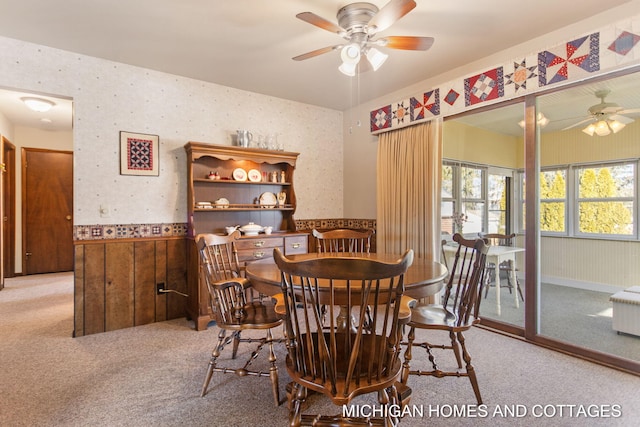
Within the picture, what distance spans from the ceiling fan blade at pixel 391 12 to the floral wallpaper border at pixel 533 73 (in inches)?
59.0

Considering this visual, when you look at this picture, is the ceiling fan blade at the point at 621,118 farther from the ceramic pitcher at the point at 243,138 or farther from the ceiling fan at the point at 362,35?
the ceramic pitcher at the point at 243,138

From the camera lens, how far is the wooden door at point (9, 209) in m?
5.47

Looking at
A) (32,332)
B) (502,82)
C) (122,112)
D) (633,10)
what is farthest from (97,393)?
(633,10)

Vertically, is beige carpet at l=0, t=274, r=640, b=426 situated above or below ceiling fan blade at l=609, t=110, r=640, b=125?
below

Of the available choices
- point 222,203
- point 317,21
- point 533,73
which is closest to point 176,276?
point 222,203

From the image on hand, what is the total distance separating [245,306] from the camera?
2.39m

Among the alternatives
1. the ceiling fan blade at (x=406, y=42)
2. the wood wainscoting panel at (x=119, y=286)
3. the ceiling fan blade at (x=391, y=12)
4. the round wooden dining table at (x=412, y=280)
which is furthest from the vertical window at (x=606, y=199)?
the wood wainscoting panel at (x=119, y=286)

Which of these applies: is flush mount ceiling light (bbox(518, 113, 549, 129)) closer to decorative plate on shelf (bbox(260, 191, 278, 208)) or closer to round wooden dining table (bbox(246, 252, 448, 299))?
round wooden dining table (bbox(246, 252, 448, 299))

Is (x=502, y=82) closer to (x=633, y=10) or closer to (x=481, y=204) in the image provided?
(x=633, y=10)

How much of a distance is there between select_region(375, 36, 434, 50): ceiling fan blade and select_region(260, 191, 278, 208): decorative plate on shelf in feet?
7.61

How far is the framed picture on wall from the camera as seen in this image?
3.38 meters

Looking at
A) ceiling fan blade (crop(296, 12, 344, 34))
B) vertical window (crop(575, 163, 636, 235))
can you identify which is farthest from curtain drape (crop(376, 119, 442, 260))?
ceiling fan blade (crop(296, 12, 344, 34))

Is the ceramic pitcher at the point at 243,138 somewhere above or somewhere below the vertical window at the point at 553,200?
above

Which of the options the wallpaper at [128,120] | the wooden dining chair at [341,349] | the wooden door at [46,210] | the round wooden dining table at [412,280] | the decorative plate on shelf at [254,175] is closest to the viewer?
the wooden dining chair at [341,349]
